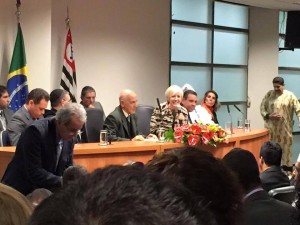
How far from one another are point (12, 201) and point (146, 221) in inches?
18.1

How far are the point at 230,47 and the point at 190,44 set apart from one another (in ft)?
4.20

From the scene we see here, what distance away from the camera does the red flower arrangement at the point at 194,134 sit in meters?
6.08

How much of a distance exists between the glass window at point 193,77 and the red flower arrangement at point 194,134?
4.20 m

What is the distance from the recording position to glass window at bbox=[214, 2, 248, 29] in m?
11.2

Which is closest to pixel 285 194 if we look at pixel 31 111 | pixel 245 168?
pixel 245 168

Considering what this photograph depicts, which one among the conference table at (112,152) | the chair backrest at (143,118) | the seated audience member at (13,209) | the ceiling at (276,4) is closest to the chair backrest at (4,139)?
the conference table at (112,152)

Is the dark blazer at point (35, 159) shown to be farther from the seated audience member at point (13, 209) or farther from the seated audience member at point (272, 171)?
the seated audience member at point (13, 209)

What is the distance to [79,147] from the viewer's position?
5422 millimetres

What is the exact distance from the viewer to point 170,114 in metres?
7.14

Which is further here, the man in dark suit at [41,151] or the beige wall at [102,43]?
the beige wall at [102,43]

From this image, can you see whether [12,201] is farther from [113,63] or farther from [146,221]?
[113,63]

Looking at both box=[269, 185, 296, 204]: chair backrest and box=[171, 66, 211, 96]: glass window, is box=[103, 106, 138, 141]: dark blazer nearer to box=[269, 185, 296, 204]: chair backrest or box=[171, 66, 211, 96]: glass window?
box=[269, 185, 296, 204]: chair backrest

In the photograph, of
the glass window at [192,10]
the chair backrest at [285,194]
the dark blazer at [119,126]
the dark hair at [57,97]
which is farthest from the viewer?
the glass window at [192,10]

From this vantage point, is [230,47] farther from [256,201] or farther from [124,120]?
[256,201]
